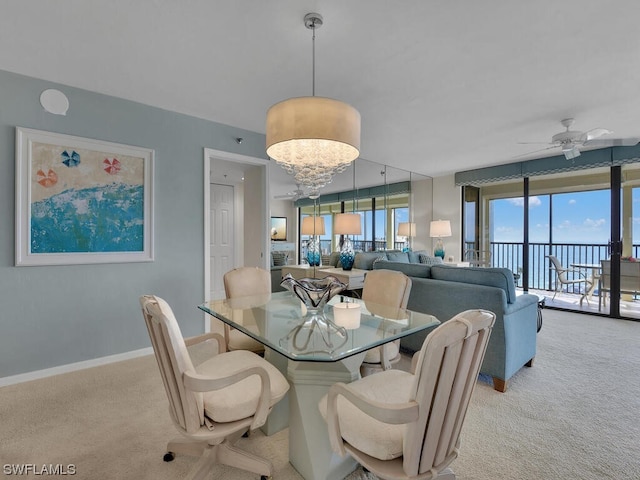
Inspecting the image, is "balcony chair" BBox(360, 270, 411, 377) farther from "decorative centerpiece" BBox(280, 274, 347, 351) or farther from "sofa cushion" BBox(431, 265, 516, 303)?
"sofa cushion" BBox(431, 265, 516, 303)

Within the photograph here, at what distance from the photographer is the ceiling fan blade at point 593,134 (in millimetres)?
3158

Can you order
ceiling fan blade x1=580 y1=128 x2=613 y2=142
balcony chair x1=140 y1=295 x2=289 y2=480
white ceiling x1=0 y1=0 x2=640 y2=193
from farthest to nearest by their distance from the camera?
1. ceiling fan blade x1=580 y1=128 x2=613 y2=142
2. white ceiling x1=0 y1=0 x2=640 y2=193
3. balcony chair x1=140 y1=295 x2=289 y2=480

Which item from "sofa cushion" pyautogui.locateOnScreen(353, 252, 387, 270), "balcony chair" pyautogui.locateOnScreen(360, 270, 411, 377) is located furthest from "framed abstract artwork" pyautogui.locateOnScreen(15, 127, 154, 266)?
"sofa cushion" pyautogui.locateOnScreen(353, 252, 387, 270)

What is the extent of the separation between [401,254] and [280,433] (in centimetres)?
387

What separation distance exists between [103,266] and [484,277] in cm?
340

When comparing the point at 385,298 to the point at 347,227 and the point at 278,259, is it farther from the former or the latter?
the point at 278,259

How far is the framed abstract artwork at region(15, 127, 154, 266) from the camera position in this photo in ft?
8.30

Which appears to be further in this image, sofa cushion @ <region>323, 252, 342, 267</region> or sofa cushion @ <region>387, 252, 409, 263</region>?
sofa cushion @ <region>323, 252, 342, 267</region>

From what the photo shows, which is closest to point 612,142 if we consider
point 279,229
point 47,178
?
point 47,178

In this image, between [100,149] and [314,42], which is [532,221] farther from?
[100,149]

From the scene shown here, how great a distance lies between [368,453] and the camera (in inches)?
44.9

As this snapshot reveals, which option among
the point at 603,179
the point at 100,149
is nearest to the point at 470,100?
the point at 100,149

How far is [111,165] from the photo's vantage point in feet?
9.53

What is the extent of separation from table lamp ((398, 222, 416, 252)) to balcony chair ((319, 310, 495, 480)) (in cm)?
532
